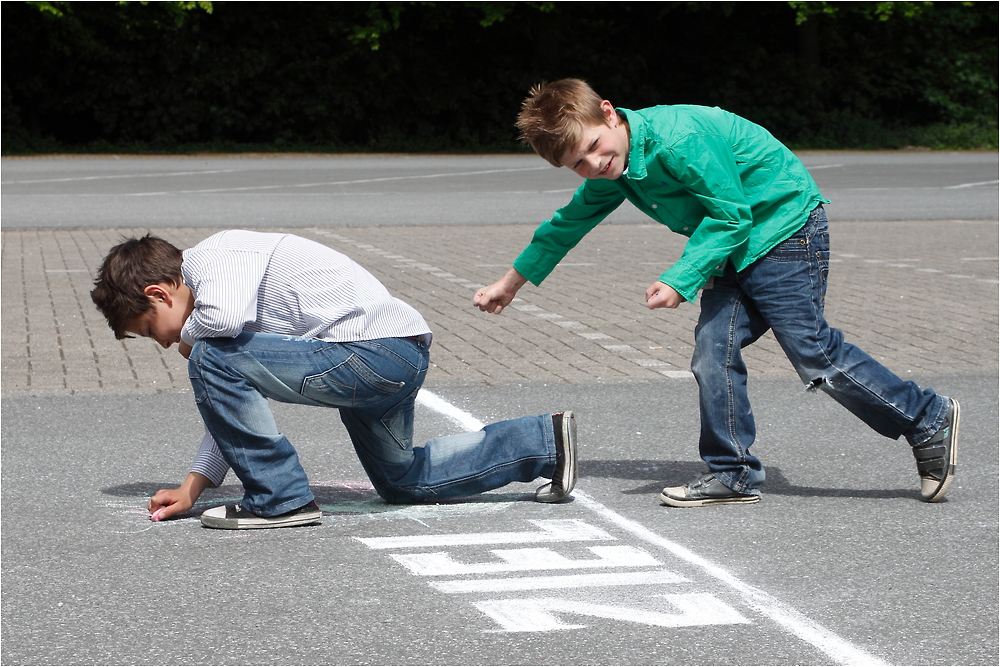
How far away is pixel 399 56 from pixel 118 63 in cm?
659

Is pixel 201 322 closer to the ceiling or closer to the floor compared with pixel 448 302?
closer to the ceiling

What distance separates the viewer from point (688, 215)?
422cm

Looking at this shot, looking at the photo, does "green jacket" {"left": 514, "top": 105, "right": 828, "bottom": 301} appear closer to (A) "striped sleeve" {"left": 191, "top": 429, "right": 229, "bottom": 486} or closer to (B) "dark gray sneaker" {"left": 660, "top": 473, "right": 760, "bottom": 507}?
(B) "dark gray sneaker" {"left": 660, "top": 473, "right": 760, "bottom": 507}

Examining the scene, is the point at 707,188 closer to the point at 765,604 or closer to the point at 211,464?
the point at 765,604

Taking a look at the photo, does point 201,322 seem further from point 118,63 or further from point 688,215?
point 118,63

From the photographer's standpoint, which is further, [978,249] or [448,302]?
[978,249]

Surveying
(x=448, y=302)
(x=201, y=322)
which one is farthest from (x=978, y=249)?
(x=201, y=322)

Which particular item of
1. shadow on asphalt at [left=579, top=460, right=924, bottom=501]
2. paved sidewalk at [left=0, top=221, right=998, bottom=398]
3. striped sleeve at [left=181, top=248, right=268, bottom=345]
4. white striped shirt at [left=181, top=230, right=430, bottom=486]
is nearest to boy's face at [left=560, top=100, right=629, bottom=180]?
white striped shirt at [left=181, top=230, right=430, bottom=486]

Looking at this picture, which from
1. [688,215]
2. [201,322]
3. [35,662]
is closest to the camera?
[35,662]

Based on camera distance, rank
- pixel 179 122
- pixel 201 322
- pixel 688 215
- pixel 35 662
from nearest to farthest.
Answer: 1. pixel 35 662
2. pixel 201 322
3. pixel 688 215
4. pixel 179 122

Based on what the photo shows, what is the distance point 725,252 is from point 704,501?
0.87m

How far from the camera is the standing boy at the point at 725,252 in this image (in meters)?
4.00

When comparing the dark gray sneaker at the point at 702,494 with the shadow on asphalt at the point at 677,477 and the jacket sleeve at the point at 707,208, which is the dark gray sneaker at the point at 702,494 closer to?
the shadow on asphalt at the point at 677,477

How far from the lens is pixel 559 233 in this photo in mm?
4598
